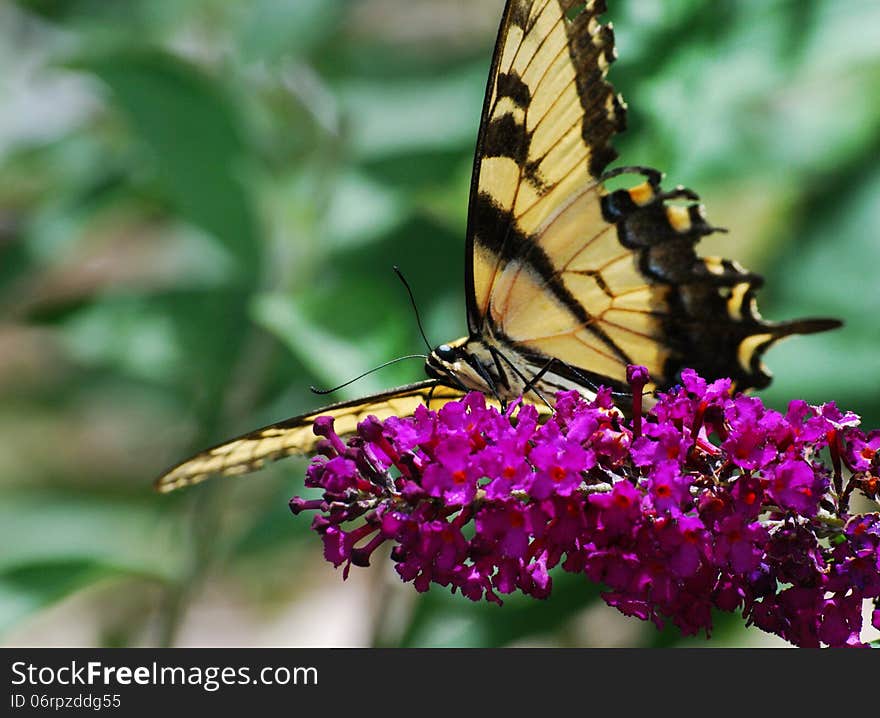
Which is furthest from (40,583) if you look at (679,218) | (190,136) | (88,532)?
(679,218)

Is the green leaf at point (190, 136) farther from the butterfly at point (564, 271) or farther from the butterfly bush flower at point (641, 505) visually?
the butterfly bush flower at point (641, 505)

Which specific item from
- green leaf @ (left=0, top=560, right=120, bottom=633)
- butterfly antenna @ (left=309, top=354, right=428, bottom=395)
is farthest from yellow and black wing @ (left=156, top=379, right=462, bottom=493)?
green leaf @ (left=0, top=560, right=120, bottom=633)

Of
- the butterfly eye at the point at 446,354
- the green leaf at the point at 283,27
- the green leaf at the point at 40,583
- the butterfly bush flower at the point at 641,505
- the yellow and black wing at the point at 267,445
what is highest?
the green leaf at the point at 283,27

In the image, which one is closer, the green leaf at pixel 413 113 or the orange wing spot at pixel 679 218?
the orange wing spot at pixel 679 218

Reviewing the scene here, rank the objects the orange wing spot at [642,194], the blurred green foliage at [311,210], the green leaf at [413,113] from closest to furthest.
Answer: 1. the orange wing spot at [642,194]
2. the blurred green foliage at [311,210]
3. the green leaf at [413,113]

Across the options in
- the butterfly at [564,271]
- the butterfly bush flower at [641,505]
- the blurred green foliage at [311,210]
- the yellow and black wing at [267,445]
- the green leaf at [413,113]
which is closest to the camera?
the butterfly bush flower at [641,505]

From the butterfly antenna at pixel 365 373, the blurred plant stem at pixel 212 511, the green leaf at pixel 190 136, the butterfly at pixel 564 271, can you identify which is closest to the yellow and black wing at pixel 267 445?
the butterfly at pixel 564 271

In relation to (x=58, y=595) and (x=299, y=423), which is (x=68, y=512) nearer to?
(x=58, y=595)

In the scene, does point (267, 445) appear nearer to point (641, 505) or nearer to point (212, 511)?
point (641, 505)
